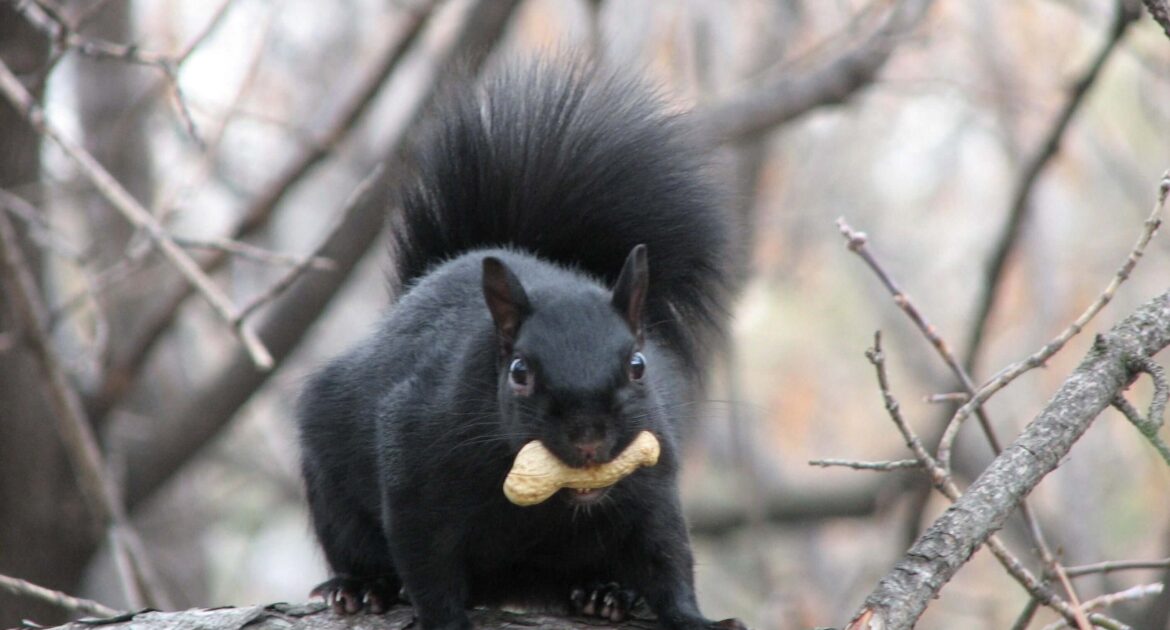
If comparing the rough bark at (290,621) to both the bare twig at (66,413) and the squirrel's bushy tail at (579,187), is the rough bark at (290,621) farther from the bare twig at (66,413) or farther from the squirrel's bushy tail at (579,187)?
the bare twig at (66,413)

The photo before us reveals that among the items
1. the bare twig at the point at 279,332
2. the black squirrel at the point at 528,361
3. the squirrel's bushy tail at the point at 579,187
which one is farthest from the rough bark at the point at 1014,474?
the bare twig at the point at 279,332

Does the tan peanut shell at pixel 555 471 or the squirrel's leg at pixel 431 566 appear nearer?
the tan peanut shell at pixel 555 471

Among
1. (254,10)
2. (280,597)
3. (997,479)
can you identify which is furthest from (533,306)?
(280,597)

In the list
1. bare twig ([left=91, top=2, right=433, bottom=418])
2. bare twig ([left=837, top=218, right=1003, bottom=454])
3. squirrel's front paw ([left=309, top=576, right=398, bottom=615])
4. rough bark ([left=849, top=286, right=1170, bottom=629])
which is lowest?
rough bark ([left=849, top=286, right=1170, bottom=629])

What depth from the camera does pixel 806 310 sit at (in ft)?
31.4

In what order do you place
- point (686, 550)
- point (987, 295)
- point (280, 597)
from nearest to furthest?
point (686, 550)
point (987, 295)
point (280, 597)

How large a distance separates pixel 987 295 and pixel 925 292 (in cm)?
425

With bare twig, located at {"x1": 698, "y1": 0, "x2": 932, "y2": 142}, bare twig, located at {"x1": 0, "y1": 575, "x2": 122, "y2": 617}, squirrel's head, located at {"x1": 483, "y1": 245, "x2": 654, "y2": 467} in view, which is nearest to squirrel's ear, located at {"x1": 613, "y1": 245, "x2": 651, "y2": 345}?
squirrel's head, located at {"x1": 483, "y1": 245, "x2": 654, "y2": 467}

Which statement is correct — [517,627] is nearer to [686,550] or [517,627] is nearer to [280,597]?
[686,550]

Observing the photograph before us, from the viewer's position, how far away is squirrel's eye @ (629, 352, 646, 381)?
2439mm

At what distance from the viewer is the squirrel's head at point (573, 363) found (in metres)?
2.31

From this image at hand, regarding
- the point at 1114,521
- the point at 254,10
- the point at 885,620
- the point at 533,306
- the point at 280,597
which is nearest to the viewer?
the point at 885,620

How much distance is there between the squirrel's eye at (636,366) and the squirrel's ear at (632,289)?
86 millimetres

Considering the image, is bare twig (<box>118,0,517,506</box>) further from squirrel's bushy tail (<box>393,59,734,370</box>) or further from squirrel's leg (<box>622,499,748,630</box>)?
squirrel's leg (<box>622,499,748,630</box>)
